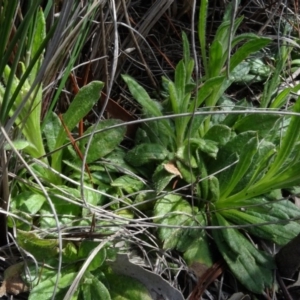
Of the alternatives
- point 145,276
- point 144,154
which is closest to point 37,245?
point 145,276

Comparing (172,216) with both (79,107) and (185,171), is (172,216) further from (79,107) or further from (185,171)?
(79,107)

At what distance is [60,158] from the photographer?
121 cm

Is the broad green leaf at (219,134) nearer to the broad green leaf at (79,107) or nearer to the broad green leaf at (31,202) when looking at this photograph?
the broad green leaf at (79,107)

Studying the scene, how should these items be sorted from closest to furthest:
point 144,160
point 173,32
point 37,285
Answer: point 37,285
point 144,160
point 173,32

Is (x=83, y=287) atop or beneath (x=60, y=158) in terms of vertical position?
beneath

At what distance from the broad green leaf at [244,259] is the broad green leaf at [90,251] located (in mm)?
287

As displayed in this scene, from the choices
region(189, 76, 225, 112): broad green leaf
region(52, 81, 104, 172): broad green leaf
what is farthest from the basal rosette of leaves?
→ region(52, 81, 104, 172): broad green leaf

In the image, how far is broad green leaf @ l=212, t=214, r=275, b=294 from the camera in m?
1.19

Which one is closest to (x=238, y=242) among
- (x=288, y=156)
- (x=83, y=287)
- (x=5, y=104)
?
(x=288, y=156)

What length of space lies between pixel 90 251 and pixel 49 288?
0.34ft

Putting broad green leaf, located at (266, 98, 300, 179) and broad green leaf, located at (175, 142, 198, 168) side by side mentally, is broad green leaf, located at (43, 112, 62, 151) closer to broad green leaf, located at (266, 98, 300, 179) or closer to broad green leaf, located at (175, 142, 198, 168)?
broad green leaf, located at (175, 142, 198, 168)

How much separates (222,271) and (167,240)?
0.15 meters

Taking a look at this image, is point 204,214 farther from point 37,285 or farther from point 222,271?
point 37,285

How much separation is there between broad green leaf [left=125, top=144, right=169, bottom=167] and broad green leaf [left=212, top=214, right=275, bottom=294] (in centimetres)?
20
